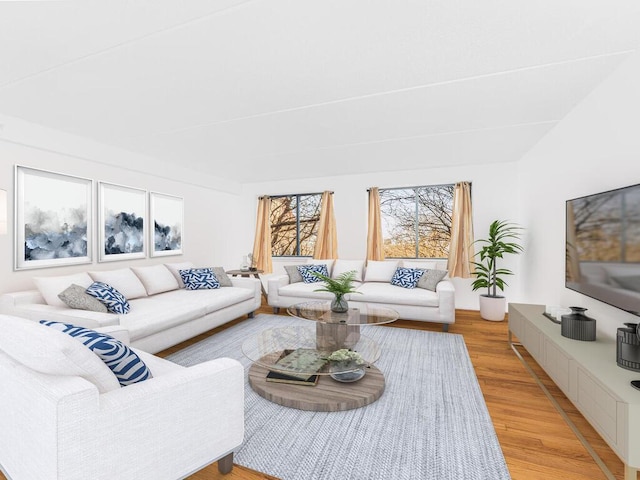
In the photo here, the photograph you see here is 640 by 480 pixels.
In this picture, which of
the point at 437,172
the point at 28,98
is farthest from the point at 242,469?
the point at 437,172

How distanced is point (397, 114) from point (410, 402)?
246cm

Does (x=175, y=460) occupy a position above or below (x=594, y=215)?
below

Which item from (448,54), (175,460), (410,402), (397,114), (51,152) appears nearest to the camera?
(175,460)

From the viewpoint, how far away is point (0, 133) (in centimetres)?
288

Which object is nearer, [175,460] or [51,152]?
[175,460]

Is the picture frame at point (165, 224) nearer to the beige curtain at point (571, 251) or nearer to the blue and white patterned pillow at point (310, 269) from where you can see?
the blue and white patterned pillow at point (310, 269)

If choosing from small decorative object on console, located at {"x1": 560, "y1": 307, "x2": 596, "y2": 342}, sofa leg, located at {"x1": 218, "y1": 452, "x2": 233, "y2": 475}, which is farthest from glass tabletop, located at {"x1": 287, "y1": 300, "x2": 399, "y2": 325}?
sofa leg, located at {"x1": 218, "y1": 452, "x2": 233, "y2": 475}

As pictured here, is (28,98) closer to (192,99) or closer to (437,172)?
(192,99)

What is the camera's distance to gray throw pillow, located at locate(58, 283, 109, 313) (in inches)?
110

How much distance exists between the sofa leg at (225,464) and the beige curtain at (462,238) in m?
4.25

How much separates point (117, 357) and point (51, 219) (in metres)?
2.94

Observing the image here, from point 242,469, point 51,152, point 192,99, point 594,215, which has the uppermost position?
point 192,99

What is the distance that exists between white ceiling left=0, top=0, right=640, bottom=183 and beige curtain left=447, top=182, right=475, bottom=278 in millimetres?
1397

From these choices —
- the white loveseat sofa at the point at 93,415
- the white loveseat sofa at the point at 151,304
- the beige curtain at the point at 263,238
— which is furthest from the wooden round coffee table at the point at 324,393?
the beige curtain at the point at 263,238
